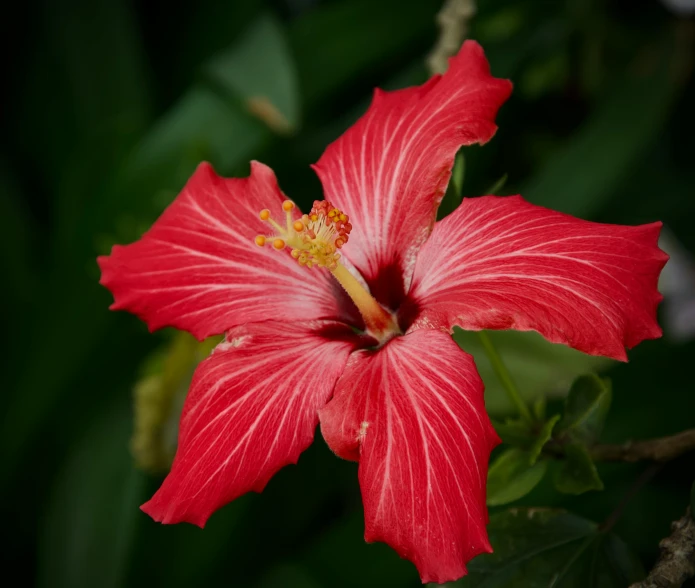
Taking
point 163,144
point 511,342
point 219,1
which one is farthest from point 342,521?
point 219,1

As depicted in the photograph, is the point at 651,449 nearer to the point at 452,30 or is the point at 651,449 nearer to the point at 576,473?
the point at 576,473

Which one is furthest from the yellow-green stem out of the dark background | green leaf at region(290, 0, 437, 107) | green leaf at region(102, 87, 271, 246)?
green leaf at region(290, 0, 437, 107)

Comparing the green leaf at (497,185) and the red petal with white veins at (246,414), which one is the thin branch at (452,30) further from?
the red petal with white veins at (246,414)

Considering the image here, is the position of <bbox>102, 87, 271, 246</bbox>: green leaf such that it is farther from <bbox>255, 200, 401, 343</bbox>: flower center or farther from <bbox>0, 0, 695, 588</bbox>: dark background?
<bbox>255, 200, 401, 343</bbox>: flower center

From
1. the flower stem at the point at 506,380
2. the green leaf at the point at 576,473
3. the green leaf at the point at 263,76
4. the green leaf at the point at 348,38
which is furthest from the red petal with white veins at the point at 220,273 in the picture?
the green leaf at the point at 348,38

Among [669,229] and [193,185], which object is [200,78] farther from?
[669,229]

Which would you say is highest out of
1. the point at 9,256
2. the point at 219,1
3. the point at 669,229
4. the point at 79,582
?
the point at 219,1
